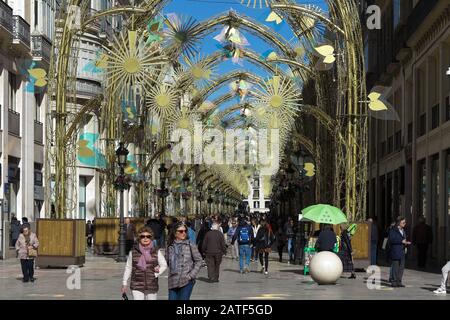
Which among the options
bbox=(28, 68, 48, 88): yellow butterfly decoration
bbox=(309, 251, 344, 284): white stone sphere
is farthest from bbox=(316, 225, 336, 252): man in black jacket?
bbox=(28, 68, 48, 88): yellow butterfly decoration

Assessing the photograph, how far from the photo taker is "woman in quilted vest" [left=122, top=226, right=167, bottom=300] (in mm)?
13109

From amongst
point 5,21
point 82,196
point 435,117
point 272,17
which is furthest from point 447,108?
point 82,196

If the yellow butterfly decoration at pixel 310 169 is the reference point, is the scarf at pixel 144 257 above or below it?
below

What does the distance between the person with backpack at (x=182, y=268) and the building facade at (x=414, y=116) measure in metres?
21.0

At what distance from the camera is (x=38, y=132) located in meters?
47.1

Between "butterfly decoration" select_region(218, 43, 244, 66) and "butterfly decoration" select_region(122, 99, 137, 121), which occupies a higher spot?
"butterfly decoration" select_region(218, 43, 244, 66)

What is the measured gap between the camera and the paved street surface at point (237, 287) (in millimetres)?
20953

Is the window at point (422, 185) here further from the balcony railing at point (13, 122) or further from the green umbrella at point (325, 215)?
the balcony railing at point (13, 122)

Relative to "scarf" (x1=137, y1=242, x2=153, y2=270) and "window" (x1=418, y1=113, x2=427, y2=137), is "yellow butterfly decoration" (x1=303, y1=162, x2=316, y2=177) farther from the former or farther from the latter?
"scarf" (x1=137, y1=242, x2=153, y2=270)

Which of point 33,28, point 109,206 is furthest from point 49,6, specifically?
point 109,206

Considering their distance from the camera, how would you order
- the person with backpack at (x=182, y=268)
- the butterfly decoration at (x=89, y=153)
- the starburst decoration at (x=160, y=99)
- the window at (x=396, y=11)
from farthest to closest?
the starburst decoration at (x=160, y=99)
the window at (x=396, y=11)
the butterfly decoration at (x=89, y=153)
the person with backpack at (x=182, y=268)

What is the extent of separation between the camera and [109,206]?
1647 inches

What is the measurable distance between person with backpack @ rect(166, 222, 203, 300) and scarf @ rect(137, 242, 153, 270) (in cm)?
68

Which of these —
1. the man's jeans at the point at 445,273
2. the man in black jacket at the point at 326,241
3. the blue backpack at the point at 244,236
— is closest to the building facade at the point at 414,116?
the blue backpack at the point at 244,236
